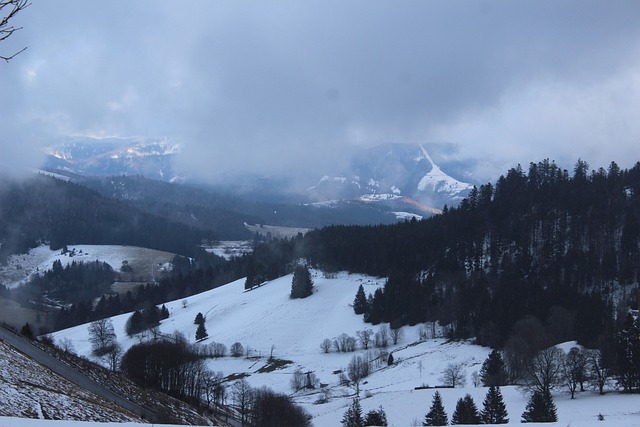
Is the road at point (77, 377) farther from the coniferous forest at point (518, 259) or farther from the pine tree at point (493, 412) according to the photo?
the coniferous forest at point (518, 259)

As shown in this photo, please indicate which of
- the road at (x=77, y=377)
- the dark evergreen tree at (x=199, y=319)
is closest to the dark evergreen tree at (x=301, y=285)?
the dark evergreen tree at (x=199, y=319)

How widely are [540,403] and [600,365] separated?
20.6 meters

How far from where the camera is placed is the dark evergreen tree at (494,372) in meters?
56.8

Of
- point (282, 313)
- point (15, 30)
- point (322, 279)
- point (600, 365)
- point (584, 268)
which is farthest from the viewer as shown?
point (322, 279)

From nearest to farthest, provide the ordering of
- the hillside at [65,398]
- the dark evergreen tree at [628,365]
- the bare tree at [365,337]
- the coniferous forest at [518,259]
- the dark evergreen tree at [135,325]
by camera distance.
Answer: the hillside at [65,398], the dark evergreen tree at [628,365], the coniferous forest at [518,259], the bare tree at [365,337], the dark evergreen tree at [135,325]

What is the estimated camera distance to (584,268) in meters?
87.9

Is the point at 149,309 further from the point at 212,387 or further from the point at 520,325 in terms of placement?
the point at 520,325

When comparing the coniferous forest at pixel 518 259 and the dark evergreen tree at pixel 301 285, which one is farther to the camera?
the dark evergreen tree at pixel 301 285

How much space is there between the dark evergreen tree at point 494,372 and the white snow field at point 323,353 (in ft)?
8.86

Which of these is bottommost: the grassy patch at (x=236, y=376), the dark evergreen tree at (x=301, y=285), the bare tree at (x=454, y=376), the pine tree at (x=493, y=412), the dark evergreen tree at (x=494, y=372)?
the grassy patch at (x=236, y=376)

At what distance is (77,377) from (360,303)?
216ft

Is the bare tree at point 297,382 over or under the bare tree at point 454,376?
under

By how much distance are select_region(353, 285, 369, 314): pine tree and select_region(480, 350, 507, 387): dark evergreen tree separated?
36.2 meters

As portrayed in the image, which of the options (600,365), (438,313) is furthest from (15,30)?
(438,313)
